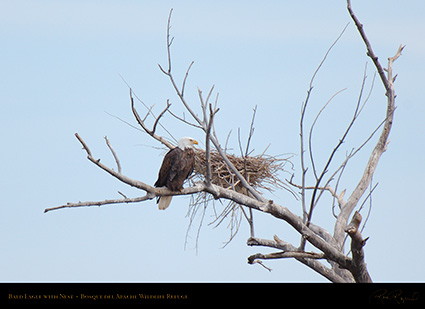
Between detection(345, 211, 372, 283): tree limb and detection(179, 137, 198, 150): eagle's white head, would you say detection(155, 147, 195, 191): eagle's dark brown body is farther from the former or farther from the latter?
detection(345, 211, 372, 283): tree limb

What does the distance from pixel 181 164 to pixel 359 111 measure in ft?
6.69

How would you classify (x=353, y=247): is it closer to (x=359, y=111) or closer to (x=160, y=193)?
(x=359, y=111)

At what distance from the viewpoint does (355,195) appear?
20.6 ft
